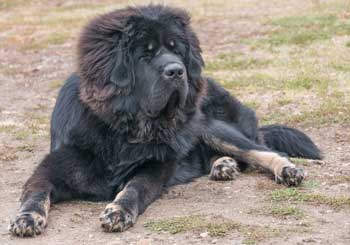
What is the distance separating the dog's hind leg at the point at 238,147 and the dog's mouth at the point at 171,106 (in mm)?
982

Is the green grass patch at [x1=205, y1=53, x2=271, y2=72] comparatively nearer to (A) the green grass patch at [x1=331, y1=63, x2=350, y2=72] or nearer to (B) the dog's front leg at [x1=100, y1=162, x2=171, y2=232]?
(A) the green grass patch at [x1=331, y1=63, x2=350, y2=72]

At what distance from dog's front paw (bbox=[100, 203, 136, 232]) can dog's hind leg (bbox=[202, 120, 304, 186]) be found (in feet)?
5.97

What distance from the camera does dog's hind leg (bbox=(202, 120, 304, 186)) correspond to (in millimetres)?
7062

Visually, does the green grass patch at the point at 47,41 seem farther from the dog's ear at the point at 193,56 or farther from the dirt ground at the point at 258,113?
the dog's ear at the point at 193,56

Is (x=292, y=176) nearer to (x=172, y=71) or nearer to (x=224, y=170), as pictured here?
(x=224, y=170)

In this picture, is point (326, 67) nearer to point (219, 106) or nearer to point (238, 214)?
point (219, 106)

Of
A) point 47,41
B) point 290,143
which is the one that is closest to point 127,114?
point 290,143

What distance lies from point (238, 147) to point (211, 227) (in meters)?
1.96

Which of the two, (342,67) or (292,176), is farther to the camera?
(342,67)

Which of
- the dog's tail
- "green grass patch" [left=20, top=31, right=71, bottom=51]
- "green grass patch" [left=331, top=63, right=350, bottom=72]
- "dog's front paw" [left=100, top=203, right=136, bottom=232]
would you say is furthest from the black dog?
"green grass patch" [left=20, top=31, right=71, bottom=51]

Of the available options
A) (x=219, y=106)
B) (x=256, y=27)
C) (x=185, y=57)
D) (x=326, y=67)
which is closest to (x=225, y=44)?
(x=256, y=27)

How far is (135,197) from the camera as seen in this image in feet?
19.5

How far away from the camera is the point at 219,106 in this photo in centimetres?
779

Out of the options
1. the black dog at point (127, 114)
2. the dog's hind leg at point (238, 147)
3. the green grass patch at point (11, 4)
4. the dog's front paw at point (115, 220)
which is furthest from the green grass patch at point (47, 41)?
the dog's front paw at point (115, 220)
